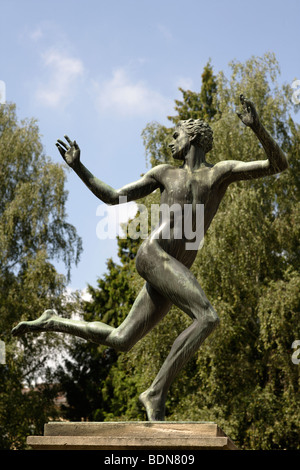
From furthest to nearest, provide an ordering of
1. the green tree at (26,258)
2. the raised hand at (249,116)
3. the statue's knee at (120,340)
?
the green tree at (26,258)
the statue's knee at (120,340)
the raised hand at (249,116)

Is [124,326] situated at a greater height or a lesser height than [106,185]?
lesser

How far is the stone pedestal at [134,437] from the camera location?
491cm

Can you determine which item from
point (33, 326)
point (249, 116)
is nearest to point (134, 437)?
point (33, 326)

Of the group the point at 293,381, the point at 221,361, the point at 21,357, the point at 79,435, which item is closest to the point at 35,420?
the point at 21,357

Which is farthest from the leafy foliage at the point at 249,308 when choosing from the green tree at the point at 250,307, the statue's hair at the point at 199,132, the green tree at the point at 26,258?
the statue's hair at the point at 199,132

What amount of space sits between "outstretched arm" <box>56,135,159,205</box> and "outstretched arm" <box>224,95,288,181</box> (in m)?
0.74

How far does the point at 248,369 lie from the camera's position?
2109cm

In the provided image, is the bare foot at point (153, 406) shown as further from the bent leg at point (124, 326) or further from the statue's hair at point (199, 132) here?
the statue's hair at point (199, 132)

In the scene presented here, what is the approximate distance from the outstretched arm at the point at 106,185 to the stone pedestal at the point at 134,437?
1.99 m

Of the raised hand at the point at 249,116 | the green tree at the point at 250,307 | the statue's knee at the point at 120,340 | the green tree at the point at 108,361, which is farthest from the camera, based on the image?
the green tree at the point at 108,361

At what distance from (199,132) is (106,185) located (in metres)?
0.92

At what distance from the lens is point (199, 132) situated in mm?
6430

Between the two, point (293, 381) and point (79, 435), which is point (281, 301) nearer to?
point (293, 381)

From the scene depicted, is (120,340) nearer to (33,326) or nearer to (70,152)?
(33,326)
